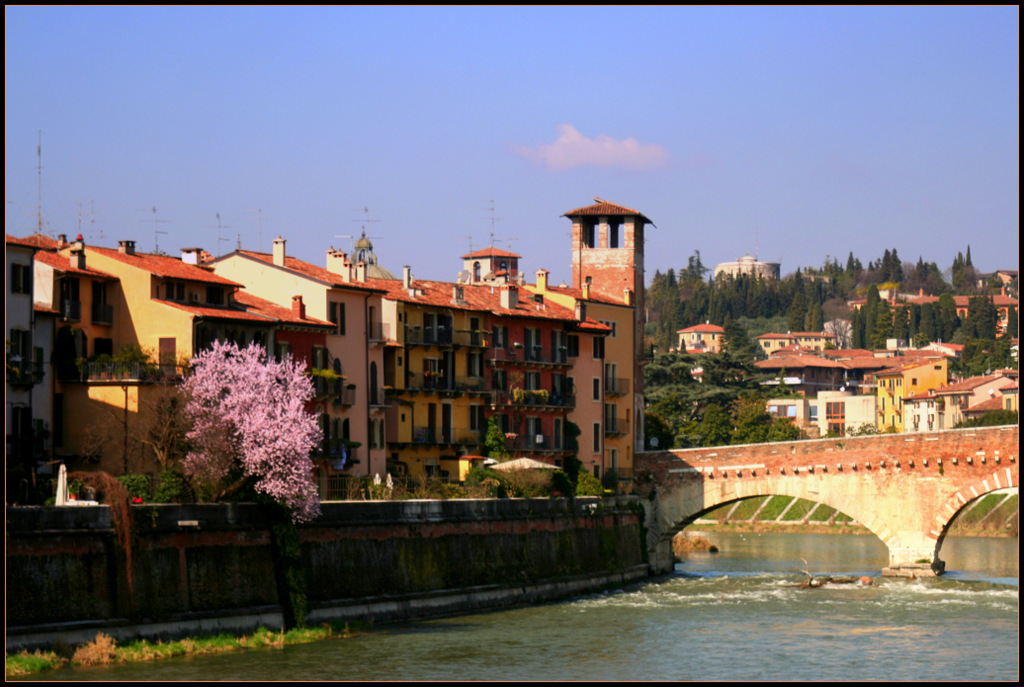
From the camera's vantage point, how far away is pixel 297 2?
24.0m

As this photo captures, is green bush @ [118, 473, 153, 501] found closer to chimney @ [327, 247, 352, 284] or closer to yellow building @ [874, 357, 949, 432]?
chimney @ [327, 247, 352, 284]

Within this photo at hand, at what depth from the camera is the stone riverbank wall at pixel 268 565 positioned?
30578 millimetres

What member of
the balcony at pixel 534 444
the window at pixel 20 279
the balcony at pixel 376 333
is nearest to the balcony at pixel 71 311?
the window at pixel 20 279

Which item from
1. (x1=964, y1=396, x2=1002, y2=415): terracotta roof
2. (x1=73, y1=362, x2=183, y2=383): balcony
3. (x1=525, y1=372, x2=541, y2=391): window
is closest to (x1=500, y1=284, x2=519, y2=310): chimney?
(x1=525, y1=372, x2=541, y2=391): window

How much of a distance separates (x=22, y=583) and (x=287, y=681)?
5.27m

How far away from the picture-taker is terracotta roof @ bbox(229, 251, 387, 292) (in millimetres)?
48281

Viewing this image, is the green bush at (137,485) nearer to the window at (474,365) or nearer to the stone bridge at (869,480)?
the window at (474,365)

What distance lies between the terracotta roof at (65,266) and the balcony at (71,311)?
0.79 m

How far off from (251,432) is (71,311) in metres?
7.09

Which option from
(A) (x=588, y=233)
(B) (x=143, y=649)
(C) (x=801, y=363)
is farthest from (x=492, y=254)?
(C) (x=801, y=363)

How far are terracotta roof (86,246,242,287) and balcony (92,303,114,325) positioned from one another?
1308mm

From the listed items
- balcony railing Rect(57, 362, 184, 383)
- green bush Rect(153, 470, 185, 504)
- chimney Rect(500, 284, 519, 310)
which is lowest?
green bush Rect(153, 470, 185, 504)

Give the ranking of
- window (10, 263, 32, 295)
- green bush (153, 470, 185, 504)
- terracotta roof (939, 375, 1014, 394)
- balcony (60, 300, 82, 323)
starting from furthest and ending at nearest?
terracotta roof (939, 375, 1014, 394), balcony (60, 300, 82, 323), window (10, 263, 32, 295), green bush (153, 470, 185, 504)

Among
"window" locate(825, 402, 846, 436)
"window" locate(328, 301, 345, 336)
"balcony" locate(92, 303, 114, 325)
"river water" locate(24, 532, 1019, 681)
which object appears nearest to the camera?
"river water" locate(24, 532, 1019, 681)
